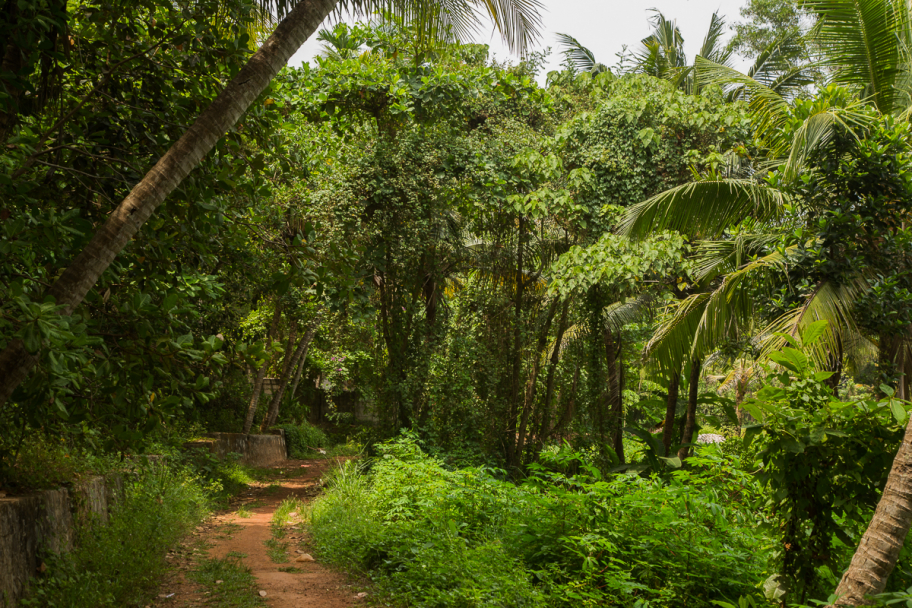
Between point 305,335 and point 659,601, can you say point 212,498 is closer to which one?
point 305,335

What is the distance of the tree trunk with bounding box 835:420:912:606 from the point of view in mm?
2758

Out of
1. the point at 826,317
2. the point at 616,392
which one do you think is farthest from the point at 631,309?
the point at 826,317

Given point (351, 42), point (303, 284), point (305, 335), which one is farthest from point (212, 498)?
point (351, 42)

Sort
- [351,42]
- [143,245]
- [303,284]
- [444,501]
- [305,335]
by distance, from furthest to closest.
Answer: [305,335] < [351,42] < [444,501] < [303,284] < [143,245]

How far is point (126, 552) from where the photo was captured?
17.5 feet

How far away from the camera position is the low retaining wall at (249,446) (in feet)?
40.0

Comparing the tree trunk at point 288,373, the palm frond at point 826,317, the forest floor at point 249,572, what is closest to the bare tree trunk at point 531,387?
the forest floor at point 249,572

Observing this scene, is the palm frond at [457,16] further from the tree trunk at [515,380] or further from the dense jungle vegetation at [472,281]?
the tree trunk at [515,380]

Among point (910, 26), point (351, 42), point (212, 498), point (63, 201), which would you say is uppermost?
point (351, 42)

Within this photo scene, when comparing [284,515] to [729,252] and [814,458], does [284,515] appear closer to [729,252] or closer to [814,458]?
[729,252]

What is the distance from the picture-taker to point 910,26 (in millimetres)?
7082

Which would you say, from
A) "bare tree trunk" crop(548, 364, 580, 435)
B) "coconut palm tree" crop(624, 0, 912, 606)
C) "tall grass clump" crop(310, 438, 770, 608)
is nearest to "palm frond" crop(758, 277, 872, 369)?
"coconut palm tree" crop(624, 0, 912, 606)

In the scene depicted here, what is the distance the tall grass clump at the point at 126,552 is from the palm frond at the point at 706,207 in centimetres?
696

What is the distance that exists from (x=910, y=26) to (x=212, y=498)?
11301 millimetres
